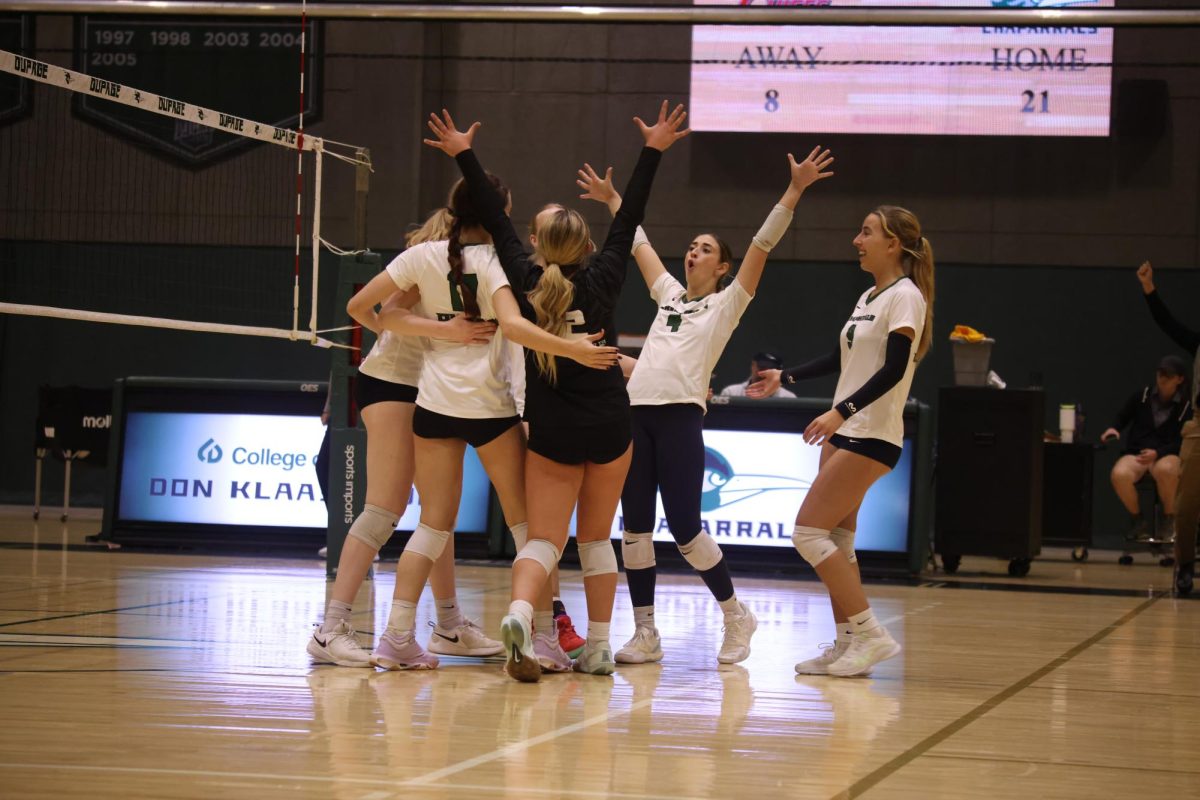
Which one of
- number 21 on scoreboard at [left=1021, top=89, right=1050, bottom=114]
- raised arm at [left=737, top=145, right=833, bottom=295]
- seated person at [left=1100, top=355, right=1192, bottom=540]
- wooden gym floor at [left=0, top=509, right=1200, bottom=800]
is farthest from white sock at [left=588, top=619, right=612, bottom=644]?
number 21 on scoreboard at [left=1021, top=89, right=1050, bottom=114]

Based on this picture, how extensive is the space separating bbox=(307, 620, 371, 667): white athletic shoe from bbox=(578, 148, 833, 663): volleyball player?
3.08 ft

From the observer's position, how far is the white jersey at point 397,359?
4887 mm

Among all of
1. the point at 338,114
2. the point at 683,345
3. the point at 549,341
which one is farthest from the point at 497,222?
the point at 338,114

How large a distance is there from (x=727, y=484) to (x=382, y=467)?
185 inches

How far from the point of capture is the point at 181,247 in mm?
15406

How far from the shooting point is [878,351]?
4.83 metres

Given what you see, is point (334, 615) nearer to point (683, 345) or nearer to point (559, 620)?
point (559, 620)

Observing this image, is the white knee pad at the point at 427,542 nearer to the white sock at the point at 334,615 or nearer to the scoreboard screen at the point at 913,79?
the white sock at the point at 334,615

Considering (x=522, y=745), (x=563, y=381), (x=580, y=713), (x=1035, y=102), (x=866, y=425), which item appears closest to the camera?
(x=522, y=745)

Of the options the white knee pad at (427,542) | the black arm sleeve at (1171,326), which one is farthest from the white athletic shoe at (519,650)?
the black arm sleeve at (1171,326)

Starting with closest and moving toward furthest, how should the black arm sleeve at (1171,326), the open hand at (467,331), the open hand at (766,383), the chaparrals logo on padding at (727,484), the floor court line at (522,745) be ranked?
the floor court line at (522,745) < the open hand at (467,331) < the open hand at (766,383) < the black arm sleeve at (1171,326) < the chaparrals logo on padding at (727,484)

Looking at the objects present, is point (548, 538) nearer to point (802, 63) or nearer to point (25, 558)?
point (25, 558)

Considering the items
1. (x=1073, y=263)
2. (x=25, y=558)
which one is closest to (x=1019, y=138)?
(x=1073, y=263)

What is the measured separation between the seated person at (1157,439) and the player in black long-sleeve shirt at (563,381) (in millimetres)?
7919
